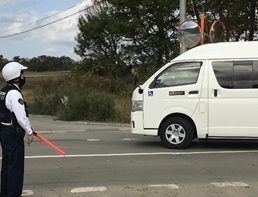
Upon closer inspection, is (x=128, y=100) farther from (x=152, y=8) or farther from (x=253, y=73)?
(x=152, y=8)

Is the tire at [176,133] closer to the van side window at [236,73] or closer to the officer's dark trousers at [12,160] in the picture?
the van side window at [236,73]

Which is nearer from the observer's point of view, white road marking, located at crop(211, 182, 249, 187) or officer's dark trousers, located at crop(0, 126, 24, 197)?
officer's dark trousers, located at crop(0, 126, 24, 197)

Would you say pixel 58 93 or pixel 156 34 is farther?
pixel 156 34

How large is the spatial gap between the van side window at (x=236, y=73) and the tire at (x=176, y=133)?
3.97ft

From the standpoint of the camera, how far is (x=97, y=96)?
16.7 meters

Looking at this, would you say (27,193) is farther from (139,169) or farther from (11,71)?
(139,169)

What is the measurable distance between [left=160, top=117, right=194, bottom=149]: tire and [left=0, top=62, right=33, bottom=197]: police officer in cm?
483

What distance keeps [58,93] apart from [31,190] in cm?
1381

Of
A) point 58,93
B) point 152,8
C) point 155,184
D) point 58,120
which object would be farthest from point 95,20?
point 155,184

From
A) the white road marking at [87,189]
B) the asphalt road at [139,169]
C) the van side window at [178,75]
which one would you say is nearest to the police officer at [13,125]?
the asphalt road at [139,169]

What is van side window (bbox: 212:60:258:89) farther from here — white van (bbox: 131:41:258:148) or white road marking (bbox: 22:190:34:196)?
white road marking (bbox: 22:190:34:196)

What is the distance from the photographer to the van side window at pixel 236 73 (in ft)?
30.8

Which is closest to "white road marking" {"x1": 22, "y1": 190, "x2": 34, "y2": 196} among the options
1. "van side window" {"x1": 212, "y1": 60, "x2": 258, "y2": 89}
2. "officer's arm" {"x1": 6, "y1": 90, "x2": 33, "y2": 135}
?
"officer's arm" {"x1": 6, "y1": 90, "x2": 33, "y2": 135}

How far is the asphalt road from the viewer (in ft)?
20.9
